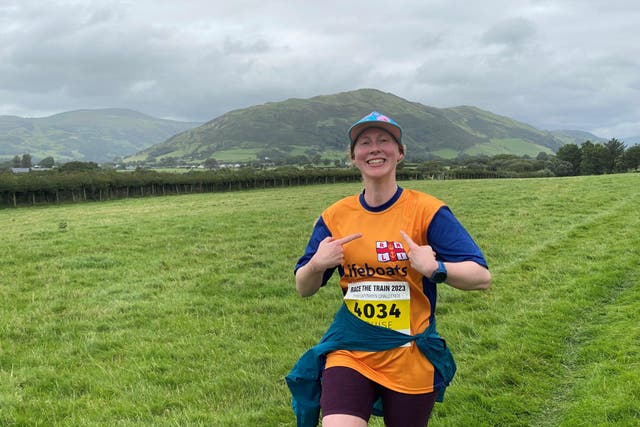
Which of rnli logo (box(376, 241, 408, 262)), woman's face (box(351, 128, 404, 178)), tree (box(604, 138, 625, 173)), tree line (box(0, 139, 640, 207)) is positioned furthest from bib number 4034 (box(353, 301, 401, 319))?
tree (box(604, 138, 625, 173))

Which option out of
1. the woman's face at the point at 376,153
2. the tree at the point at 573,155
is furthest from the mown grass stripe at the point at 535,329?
the tree at the point at 573,155

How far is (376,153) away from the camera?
144 inches

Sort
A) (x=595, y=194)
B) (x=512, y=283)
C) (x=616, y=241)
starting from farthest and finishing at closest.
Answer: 1. (x=595, y=194)
2. (x=616, y=241)
3. (x=512, y=283)

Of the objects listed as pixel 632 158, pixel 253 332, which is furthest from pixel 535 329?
pixel 632 158

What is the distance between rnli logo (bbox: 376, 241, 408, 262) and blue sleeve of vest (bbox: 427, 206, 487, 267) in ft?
0.83

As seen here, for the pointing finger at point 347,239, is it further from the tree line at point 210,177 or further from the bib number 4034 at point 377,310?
the tree line at point 210,177

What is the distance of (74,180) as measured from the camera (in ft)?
217

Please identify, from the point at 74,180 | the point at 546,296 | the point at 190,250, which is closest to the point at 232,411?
the point at 546,296

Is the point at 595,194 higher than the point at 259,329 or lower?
higher

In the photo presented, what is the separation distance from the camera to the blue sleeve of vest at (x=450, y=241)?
338 centimetres

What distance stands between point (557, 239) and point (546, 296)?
672 centimetres

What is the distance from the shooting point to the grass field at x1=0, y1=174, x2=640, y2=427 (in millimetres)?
5949

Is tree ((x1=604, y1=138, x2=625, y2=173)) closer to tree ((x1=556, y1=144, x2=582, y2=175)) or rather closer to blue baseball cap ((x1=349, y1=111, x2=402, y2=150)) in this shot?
tree ((x1=556, y1=144, x2=582, y2=175))

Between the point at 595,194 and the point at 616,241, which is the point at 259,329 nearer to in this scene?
the point at 616,241
